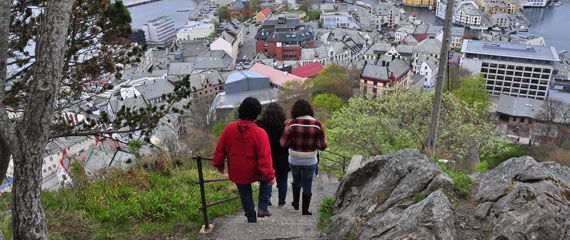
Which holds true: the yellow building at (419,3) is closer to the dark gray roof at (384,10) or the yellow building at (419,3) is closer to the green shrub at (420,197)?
the dark gray roof at (384,10)

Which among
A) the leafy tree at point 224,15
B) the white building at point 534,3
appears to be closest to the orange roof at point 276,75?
the leafy tree at point 224,15

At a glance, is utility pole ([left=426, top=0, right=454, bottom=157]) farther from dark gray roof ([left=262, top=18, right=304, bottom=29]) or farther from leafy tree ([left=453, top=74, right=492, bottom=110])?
dark gray roof ([left=262, top=18, right=304, bottom=29])

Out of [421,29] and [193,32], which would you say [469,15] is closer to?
[421,29]

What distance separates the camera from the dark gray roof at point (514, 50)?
126 feet

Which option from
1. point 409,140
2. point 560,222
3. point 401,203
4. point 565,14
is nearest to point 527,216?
point 560,222

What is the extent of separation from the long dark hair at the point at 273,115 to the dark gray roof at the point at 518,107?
1301 inches

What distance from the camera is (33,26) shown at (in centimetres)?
603

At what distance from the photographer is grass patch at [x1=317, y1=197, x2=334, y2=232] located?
4749 millimetres

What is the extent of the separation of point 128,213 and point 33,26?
2.92 m

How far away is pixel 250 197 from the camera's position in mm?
4699

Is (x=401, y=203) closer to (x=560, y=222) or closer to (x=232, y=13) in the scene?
(x=560, y=222)

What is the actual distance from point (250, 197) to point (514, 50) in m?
41.5

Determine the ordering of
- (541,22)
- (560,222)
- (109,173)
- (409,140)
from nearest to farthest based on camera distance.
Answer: (560,222), (109,173), (409,140), (541,22)

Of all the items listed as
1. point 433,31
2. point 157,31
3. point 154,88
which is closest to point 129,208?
point 154,88
